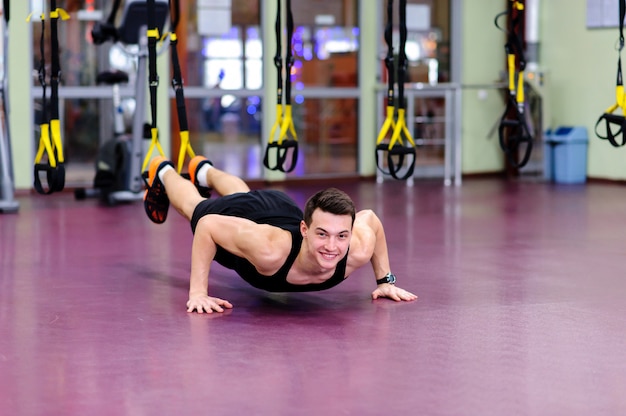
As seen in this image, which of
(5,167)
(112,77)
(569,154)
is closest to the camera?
(5,167)

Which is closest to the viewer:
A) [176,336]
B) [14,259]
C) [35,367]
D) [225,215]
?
[35,367]

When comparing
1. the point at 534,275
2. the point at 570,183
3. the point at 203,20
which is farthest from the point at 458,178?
the point at 534,275

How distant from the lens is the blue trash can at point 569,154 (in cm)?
1085

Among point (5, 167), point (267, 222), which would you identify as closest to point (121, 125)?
point (5, 167)

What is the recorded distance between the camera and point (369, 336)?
3.90 meters

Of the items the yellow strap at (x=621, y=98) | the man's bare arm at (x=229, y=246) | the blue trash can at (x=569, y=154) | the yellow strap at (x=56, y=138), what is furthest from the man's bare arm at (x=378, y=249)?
the blue trash can at (x=569, y=154)

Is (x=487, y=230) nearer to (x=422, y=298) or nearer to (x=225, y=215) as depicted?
(x=422, y=298)

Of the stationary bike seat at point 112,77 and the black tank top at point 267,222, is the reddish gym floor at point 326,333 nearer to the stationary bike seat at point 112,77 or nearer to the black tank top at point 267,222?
the black tank top at point 267,222

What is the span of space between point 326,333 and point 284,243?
A: 41 cm

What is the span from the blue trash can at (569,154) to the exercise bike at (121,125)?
4.60m

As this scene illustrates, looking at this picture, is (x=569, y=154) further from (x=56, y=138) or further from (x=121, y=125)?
(x=56, y=138)

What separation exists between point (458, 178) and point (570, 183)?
1.18 meters

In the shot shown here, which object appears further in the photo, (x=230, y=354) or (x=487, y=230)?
(x=487, y=230)

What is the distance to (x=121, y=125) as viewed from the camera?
29.0 feet
